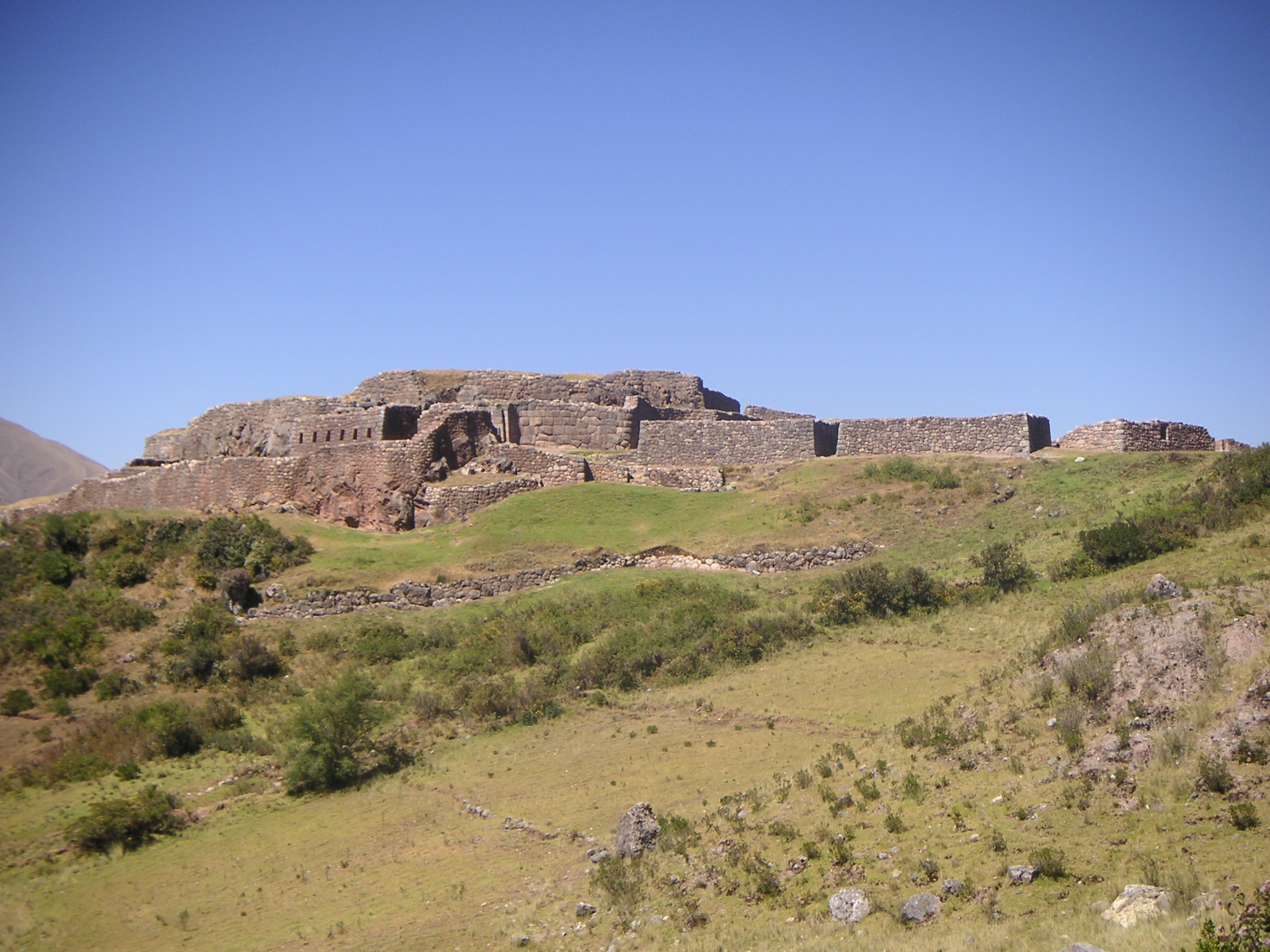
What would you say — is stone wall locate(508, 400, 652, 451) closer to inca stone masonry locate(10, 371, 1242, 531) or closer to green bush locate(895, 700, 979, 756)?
inca stone masonry locate(10, 371, 1242, 531)

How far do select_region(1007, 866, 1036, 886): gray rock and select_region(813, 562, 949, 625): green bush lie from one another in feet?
37.7

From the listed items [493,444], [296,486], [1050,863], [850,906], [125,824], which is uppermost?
[493,444]

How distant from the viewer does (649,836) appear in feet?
39.0

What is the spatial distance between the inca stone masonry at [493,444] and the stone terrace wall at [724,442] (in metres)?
0.04

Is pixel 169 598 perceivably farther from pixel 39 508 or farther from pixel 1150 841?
pixel 1150 841

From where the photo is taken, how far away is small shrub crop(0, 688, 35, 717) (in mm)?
20016

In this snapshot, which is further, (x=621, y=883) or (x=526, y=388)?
(x=526, y=388)

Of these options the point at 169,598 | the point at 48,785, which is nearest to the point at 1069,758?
the point at 48,785

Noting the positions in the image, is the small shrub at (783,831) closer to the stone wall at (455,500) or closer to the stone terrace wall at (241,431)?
the stone wall at (455,500)

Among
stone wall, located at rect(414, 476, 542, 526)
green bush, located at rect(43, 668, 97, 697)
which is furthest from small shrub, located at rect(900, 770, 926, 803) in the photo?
stone wall, located at rect(414, 476, 542, 526)

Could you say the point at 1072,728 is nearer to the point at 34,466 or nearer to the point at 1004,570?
the point at 1004,570

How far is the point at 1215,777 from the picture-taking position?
29.6 ft

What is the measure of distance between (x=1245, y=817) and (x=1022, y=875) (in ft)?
6.06

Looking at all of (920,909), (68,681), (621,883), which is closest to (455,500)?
(68,681)
